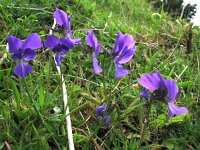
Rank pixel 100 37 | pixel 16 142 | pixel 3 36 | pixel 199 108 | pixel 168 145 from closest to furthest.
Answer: pixel 16 142 → pixel 168 145 → pixel 199 108 → pixel 3 36 → pixel 100 37

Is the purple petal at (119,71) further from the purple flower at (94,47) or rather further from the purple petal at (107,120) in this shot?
the purple petal at (107,120)

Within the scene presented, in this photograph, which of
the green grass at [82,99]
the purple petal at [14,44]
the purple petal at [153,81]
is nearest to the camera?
the purple petal at [153,81]

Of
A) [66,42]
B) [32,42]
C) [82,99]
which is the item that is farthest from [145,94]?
[82,99]

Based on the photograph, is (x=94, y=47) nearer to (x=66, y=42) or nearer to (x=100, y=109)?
(x=66, y=42)

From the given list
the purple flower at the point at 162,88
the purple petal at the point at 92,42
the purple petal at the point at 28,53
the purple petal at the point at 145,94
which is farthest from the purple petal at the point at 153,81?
the purple petal at the point at 28,53

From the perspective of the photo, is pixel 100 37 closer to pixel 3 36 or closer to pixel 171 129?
pixel 3 36

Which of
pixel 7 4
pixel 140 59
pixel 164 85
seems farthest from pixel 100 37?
pixel 164 85

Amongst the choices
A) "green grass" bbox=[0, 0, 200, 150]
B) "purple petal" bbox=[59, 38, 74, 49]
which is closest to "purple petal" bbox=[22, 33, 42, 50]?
"purple petal" bbox=[59, 38, 74, 49]
